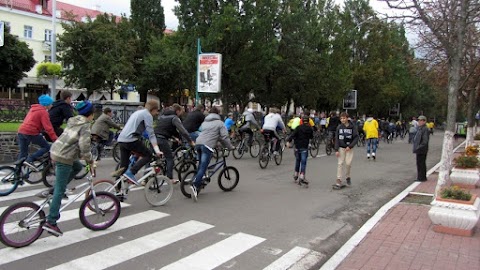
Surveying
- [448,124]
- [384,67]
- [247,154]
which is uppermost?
[384,67]

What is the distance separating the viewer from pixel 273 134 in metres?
14.2

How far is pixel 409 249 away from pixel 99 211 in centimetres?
424

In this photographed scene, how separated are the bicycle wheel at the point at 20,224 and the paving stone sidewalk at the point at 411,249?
12.1ft

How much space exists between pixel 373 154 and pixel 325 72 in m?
13.4

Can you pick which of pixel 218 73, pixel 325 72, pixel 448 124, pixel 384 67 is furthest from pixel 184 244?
pixel 384 67

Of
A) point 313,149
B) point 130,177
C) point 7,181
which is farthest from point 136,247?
point 313,149

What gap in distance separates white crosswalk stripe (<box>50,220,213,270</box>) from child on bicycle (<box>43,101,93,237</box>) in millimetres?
756

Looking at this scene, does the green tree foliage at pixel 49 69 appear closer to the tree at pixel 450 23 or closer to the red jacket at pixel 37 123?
the red jacket at pixel 37 123

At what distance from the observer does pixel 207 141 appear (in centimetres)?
840

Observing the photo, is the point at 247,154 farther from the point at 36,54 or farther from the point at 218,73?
the point at 36,54

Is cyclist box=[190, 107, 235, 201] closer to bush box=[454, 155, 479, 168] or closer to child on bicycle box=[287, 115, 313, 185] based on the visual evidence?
child on bicycle box=[287, 115, 313, 185]

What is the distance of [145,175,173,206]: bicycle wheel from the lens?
7566 mm

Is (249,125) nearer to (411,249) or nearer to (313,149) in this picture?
(313,149)

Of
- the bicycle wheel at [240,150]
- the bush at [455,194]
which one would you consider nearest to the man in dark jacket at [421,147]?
the bush at [455,194]
